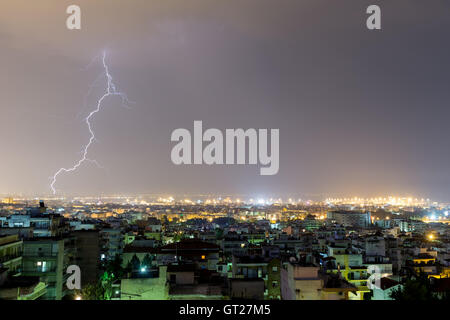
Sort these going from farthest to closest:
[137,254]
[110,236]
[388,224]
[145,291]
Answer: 1. [388,224]
2. [110,236]
3. [137,254]
4. [145,291]

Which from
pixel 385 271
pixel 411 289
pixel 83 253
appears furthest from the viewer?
pixel 83 253

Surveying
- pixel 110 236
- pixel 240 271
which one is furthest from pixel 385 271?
pixel 110 236

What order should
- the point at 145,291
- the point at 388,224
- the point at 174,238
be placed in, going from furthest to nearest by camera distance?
the point at 388,224, the point at 174,238, the point at 145,291

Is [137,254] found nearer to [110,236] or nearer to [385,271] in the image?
[110,236]
